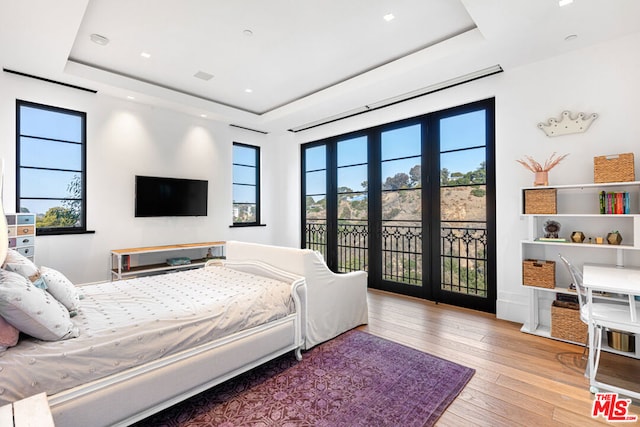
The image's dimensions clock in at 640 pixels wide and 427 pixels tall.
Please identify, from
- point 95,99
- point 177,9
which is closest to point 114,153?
point 95,99

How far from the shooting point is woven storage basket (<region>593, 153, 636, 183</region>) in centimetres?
277

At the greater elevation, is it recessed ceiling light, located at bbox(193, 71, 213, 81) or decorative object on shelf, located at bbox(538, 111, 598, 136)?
recessed ceiling light, located at bbox(193, 71, 213, 81)

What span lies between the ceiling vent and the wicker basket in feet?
4.93

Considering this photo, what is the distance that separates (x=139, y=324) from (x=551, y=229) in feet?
12.4

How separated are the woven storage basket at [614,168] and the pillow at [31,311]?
424cm

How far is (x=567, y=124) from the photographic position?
3.24 meters

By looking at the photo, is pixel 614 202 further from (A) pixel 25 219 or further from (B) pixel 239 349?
(A) pixel 25 219

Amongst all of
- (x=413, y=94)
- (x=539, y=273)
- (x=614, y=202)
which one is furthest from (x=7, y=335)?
(x=413, y=94)

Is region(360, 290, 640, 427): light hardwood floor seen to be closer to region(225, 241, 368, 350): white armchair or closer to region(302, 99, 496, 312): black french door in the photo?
region(225, 241, 368, 350): white armchair

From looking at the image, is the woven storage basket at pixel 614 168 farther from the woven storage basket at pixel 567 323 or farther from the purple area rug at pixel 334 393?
the purple area rug at pixel 334 393

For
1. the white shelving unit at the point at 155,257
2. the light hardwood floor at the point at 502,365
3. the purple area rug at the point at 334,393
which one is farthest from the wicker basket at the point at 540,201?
the white shelving unit at the point at 155,257

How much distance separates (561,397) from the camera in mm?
2180

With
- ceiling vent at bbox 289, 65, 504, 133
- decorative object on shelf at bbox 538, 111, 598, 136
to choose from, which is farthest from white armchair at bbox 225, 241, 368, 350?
ceiling vent at bbox 289, 65, 504, 133

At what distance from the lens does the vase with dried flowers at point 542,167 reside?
325 cm
